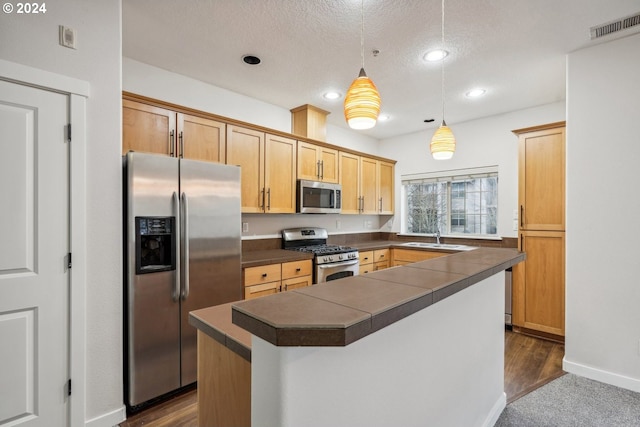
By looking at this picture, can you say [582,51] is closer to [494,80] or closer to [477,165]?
[494,80]

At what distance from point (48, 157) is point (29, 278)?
678 millimetres

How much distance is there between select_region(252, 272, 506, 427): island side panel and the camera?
80 cm

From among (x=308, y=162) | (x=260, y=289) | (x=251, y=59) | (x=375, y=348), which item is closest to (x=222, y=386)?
(x=375, y=348)

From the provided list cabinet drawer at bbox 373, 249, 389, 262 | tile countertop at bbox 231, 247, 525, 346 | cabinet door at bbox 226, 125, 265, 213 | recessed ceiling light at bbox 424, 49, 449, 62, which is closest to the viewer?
tile countertop at bbox 231, 247, 525, 346

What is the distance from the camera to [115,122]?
1.99 metres

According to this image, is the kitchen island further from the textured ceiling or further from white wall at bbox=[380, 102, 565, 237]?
white wall at bbox=[380, 102, 565, 237]

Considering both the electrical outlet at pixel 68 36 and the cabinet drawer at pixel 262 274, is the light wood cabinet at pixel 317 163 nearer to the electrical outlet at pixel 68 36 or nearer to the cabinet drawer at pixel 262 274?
the cabinet drawer at pixel 262 274

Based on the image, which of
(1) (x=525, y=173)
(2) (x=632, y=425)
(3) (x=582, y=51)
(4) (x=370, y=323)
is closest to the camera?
(4) (x=370, y=323)

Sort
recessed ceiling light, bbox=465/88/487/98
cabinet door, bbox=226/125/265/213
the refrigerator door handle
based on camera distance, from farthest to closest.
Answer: recessed ceiling light, bbox=465/88/487/98, cabinet door, bbox=226/125/265/213, the refrigerator door handle

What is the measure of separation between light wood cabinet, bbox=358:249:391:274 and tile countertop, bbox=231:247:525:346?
2.73m

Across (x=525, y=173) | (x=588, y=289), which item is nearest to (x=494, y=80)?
(x=525, y=173)

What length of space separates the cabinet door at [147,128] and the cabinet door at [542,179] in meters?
3.59

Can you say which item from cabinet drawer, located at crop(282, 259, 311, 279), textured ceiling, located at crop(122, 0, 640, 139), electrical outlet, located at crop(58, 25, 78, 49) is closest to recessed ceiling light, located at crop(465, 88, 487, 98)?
textured ceiling, located at crop(122, 0, 640, 139)

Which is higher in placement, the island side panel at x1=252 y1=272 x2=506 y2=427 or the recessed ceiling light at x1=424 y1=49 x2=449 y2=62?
the recessed ceiling light at x1=424 y1=49 x2=449 y2=62
